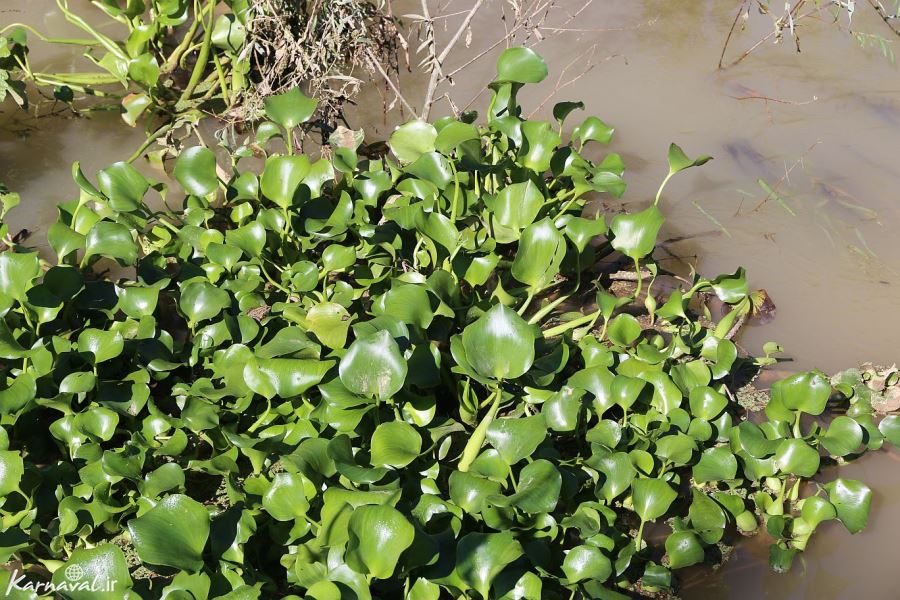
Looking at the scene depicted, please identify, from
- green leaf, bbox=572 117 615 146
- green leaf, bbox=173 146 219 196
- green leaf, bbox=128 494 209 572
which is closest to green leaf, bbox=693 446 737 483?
green leaf, bbox=572 117 615 146

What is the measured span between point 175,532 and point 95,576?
128 millimetres

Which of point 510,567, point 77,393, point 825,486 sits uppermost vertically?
point 77,393

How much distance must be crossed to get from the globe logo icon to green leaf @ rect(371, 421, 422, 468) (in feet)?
1.61

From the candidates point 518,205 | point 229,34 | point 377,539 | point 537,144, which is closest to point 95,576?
point 377,539

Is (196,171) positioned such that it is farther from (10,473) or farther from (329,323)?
(10,473)

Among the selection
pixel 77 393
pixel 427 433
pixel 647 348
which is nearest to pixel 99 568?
pixel 77 393

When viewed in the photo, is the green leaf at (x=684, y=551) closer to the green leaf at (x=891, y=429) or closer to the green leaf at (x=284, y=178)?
the green leaf at (x=891, y=429)

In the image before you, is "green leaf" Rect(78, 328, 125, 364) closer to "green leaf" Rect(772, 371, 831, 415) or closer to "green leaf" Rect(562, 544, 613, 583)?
"green leaf" Rect(562, 544, 613, 583)

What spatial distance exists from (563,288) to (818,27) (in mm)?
1804

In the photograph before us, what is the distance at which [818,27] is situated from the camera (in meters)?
3.40

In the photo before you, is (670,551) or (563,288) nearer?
(670,551)

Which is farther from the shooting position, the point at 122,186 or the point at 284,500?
the point at 122,186

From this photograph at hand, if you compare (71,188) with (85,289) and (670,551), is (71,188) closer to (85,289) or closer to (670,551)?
(85,289)

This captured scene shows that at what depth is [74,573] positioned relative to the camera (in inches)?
53.6
